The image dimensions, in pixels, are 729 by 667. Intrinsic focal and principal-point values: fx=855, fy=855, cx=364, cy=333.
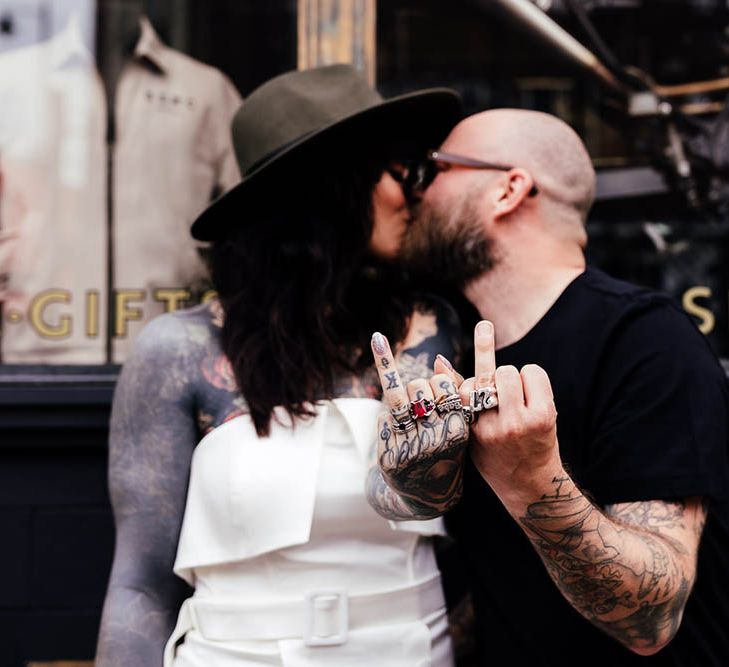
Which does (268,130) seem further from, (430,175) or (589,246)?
(589,246)

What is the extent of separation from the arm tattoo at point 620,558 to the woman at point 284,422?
55cm

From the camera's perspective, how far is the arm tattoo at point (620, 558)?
1.43 m

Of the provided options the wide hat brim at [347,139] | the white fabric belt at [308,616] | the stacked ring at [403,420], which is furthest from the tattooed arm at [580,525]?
the wide hat brim at [347,139]

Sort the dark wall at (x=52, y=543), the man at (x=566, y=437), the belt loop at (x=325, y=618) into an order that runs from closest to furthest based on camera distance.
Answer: the man at (x=566, y=437) → the belt loop at (x=325, y=618) → the dark wall at (x=52, y=543)

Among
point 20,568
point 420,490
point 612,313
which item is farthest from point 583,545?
point 20,568

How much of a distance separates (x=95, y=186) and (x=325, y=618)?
1.87m

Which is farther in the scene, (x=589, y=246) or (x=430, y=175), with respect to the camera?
(x=589, y=246)

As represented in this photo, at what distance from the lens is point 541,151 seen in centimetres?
225

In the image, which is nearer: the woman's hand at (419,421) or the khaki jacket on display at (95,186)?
the woman's hand at (419,421)

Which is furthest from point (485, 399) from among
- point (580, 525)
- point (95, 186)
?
point (95, 186)

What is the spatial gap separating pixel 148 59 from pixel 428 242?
1.46 m

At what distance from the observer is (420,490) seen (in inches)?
57.9

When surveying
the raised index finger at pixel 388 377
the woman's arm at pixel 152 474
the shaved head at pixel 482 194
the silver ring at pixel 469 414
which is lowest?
the woman's arm at pixel 152 474

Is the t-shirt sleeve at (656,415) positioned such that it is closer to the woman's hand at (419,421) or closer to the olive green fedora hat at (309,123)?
the woman's hand at (419,421)
